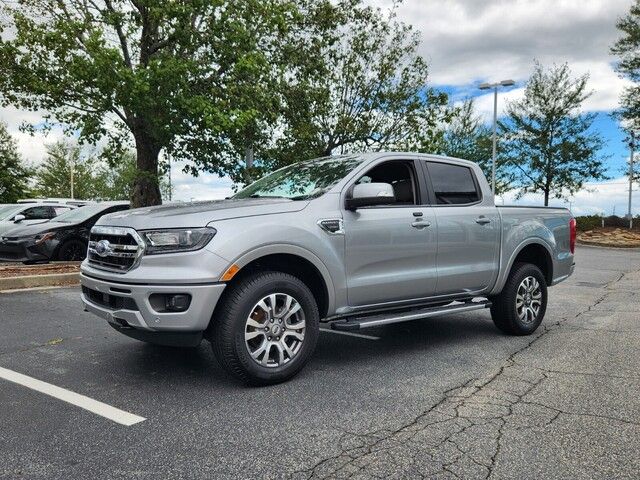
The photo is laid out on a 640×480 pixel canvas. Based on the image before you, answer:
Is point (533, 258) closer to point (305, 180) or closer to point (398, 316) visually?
point (398, 316)

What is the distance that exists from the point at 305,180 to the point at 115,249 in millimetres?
1836

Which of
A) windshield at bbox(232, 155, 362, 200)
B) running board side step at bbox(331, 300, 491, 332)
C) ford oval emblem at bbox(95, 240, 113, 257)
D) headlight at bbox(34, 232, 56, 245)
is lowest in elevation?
running board side step at bbox(331, 300, 491, 332)

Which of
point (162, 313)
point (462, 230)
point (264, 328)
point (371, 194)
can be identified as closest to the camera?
point (162, 313)

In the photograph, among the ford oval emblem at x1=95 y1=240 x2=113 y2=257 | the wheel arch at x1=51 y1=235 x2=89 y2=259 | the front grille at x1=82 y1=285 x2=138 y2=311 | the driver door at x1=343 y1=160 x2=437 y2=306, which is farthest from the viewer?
the wheel arch at x1=51 y1=235 x2=89 y2=259

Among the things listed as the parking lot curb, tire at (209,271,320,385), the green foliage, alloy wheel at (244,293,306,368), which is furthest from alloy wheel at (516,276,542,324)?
the green foliage

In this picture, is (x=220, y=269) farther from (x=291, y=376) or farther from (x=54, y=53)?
(x=54, y=53)

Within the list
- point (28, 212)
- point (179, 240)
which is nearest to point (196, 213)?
point (179, 240)

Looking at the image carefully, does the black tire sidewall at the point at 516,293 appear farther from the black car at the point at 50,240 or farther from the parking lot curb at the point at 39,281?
the black car at the point at 50,240

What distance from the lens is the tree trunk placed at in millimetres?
17062

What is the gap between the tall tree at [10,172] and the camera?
3936 cm

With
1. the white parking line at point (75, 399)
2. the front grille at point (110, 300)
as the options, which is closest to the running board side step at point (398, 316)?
the front grille at point (110, 300)

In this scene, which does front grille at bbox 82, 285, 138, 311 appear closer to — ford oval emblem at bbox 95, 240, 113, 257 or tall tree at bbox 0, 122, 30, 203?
ford oval emblem at bbox 95, 240, 113, 257

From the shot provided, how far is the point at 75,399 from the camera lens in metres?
3.98

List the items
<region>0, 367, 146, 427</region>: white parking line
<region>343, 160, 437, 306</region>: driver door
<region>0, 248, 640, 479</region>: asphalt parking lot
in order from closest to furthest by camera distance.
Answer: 1. <region>0, 248, 640, 479</region>: asphalt parking lot
2. <region>0, 367, 146, 427</region>: white parking line
3. <region>343, 160, 437, 306</region>: driver door
